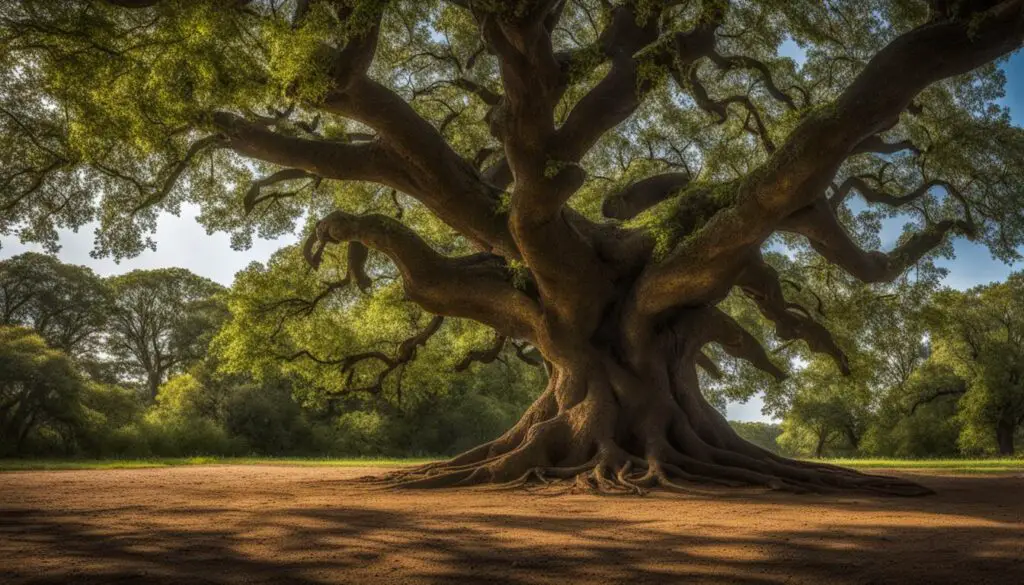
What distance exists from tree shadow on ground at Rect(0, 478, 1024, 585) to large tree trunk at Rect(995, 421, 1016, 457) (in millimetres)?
30841

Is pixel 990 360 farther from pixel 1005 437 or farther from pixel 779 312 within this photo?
pixel 779 312

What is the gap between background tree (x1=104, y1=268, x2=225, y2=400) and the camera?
3703cm

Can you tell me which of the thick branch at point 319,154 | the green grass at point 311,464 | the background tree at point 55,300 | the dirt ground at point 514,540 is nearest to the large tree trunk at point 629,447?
the dirt ground at point 514,540

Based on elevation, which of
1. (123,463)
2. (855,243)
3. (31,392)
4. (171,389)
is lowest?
(123,463)

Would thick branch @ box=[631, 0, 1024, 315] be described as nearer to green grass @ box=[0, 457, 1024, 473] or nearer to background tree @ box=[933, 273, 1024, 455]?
green grass @ box=[0, 457, 1024, 473]

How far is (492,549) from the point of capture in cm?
428

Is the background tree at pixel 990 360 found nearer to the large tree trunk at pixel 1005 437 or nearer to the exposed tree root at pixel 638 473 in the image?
the large tree trunk at pixel 1005 437

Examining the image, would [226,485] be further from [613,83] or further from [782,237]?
[782,237]

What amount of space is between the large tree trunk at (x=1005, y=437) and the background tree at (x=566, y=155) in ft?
71.5

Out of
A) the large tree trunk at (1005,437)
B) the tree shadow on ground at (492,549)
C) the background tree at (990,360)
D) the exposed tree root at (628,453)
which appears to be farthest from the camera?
the large tree trunk at (1005,437)

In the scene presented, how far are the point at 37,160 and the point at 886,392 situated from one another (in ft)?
126

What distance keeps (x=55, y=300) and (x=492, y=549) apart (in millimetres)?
36463

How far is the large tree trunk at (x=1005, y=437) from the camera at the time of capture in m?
30.3

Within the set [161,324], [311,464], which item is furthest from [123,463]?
[161,324]
